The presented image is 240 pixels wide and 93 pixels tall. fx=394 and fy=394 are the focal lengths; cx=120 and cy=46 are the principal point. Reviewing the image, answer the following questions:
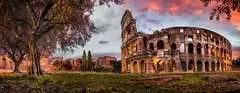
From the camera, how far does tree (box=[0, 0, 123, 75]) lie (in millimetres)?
34562

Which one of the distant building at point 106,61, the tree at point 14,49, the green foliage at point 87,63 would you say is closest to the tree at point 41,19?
the tree at point 14,49

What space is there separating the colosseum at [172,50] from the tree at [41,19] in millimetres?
57474

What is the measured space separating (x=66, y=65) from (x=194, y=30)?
4586 centimetres

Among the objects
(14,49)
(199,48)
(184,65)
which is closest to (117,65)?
(184,65)

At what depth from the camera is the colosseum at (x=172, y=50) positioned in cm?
10419

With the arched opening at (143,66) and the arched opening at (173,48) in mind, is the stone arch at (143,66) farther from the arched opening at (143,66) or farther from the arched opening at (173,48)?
the arched opening at (173,48)

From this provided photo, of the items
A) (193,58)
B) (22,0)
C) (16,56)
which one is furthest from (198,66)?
(22,0)

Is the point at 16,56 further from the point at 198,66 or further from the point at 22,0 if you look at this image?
the point at 198,66

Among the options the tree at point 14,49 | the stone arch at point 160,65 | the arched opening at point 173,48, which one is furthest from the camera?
the arched opening at point 173,48

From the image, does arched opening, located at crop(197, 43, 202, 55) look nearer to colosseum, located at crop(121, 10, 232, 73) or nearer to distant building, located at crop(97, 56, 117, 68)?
colosseum, located at crop(121, 10, 232, 73)

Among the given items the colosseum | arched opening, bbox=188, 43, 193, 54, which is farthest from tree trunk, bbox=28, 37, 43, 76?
arched opening, bbox=188, 43, 193, 54

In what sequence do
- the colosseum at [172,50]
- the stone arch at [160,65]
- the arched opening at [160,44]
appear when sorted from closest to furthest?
the colosseum at [172,50], the stone arch at [160,65], the arched opening at [160,44]

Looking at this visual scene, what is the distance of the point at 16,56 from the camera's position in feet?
234

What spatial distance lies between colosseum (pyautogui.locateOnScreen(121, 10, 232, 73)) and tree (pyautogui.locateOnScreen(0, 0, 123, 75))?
2263 inches
